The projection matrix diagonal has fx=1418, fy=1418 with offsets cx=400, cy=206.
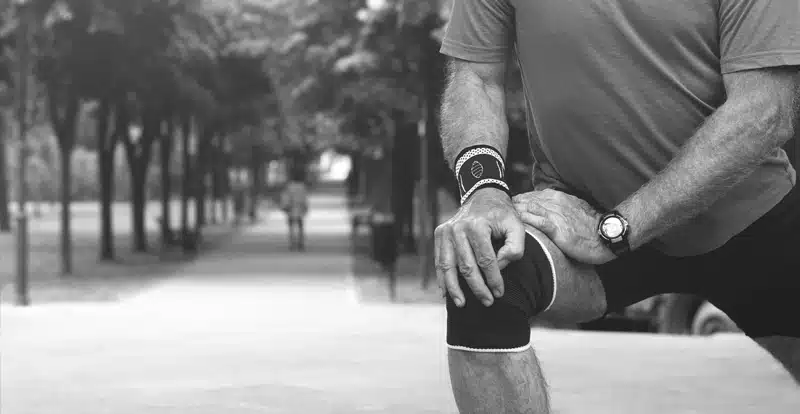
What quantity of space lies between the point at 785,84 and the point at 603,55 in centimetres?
36

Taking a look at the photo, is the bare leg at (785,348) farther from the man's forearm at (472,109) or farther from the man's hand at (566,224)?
the man's forearm at (472,109)

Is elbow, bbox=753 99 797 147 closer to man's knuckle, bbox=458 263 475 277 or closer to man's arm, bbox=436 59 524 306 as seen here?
man's arm, bbox=436 59 524 306

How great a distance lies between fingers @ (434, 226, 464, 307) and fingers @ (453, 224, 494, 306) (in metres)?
0.01

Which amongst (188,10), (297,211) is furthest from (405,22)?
(297,211)

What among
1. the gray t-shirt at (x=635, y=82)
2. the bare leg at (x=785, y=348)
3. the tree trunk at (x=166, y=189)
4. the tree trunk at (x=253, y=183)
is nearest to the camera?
the gray t-shirt at (x=635, y=82)

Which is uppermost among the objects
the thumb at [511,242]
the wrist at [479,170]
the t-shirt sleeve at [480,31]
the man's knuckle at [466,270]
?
the t-shirt sleeve at [480,31]

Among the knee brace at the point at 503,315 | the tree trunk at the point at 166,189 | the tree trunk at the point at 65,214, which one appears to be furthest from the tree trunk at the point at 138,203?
the knee brace at the point at 503,315

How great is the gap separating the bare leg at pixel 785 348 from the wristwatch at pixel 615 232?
88cm

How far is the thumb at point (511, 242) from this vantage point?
8.23 ft

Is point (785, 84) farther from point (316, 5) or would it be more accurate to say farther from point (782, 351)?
point (316, 5)

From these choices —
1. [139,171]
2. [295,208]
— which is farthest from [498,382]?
[295,208]

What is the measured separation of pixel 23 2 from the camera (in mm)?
19344

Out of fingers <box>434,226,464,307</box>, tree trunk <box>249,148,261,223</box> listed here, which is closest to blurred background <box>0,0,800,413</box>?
fingers <box>434,226,464,307</box>

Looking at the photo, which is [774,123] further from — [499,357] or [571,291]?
[499,357]
